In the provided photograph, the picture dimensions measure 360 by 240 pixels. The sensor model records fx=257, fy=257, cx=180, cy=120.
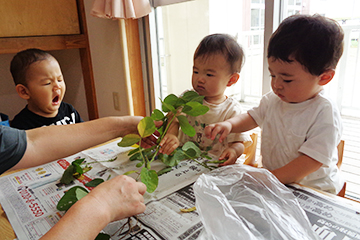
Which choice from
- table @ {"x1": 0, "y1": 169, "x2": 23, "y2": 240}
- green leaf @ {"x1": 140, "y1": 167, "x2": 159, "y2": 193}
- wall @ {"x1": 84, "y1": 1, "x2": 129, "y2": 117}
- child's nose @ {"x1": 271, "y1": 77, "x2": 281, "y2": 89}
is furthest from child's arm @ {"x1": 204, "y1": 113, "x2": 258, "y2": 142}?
wall @ {"x1": 84, "y1": 1, "x2": 129, "y2": 117}

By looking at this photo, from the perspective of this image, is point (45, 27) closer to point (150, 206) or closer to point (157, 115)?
point (157, 115)

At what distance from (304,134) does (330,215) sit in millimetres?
283

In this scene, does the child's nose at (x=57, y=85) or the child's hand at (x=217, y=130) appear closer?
the child's hand at (x=217, y=130)

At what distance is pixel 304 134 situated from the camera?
78 cm

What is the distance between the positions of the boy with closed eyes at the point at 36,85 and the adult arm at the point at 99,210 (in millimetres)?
876

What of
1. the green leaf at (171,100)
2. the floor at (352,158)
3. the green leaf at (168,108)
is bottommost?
the floor at (352,158)

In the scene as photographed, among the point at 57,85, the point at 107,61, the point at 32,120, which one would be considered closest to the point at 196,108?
the point at 57,85

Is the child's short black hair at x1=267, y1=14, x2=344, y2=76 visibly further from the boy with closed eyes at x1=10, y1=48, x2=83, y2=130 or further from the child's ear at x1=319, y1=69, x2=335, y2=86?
the boy with closed eyes at x1=10, y1=48, x2=83, y2=130

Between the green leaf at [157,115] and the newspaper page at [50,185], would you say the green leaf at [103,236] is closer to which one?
the newspaper page at [50,185]

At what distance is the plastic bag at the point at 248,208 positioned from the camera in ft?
1.59

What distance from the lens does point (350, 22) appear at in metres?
2.07

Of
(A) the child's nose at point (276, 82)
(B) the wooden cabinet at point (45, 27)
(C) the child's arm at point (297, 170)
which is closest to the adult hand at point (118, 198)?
(C) the child's arm at point (297, 170)

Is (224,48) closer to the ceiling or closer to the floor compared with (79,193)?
closer to the ceiling

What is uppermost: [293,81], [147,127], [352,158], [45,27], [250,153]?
[45,27]
